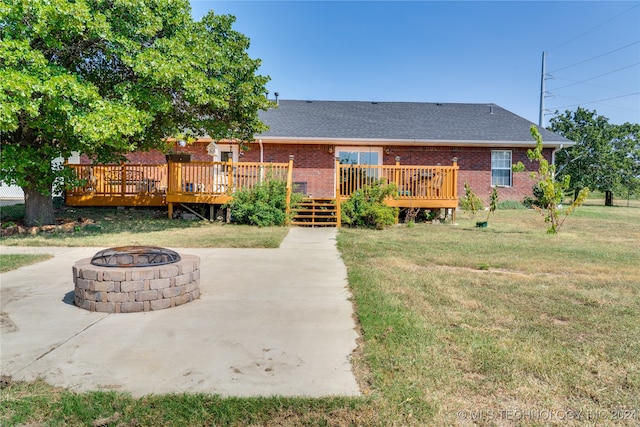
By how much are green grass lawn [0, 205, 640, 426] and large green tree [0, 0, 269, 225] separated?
5517 millimetres

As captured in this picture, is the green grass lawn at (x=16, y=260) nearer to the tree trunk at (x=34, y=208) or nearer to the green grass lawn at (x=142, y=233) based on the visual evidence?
the green grass lawn at (x=142, y=233)

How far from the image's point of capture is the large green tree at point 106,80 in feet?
23.4

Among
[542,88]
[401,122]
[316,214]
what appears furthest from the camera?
[542,88]

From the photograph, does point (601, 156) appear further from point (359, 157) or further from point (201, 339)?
point (201, 339)

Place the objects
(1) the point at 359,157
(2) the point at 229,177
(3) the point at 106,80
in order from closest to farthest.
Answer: (3) the point at 106,80 < (2) the point at 229,177 < (1) the point at 359,157

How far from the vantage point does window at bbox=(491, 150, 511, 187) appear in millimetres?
17922

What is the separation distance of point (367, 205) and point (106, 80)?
22.9 feet

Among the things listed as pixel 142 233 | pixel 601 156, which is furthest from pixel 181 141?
pixel 601 156

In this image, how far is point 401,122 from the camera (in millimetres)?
18953

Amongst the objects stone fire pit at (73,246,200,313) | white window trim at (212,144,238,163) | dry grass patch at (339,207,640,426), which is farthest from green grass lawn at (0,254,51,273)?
white window trim at (212,144,238,163)

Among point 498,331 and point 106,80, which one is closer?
point 498,331

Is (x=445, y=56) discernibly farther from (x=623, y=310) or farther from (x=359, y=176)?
(x=623, y=310)

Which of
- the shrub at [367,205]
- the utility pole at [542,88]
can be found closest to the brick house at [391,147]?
the shrub at [367,205]

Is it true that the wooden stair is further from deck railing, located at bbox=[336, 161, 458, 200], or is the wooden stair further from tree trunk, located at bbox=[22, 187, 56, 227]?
tree trunk, located at bbox=[22, 187, 56, 227]
